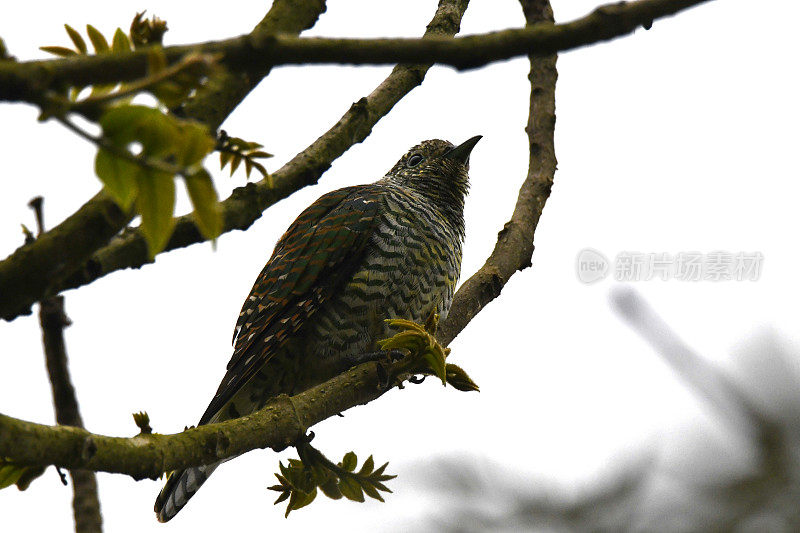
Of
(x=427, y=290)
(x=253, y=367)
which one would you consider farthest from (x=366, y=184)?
(x=253, y=367)

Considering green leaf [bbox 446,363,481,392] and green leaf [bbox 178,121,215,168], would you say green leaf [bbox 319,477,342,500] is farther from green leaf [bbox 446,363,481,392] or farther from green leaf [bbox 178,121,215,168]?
green leaf [bbox 178,121,215,168]

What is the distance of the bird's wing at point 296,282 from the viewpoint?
203 inches

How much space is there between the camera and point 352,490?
4.09 m

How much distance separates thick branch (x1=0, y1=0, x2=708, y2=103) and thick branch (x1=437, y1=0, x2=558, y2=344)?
301cm

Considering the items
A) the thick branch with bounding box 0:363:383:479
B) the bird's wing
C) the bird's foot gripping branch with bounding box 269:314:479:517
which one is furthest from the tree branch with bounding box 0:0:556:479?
the bird's wing

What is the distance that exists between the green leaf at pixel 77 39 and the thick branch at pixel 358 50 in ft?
3.10

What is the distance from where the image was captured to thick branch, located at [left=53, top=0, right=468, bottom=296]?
2848 mm

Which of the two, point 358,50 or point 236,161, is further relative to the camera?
point 236,161

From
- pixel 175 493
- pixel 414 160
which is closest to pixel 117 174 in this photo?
pixel 175 493

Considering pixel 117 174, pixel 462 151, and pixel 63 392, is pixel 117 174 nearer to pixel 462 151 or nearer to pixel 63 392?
pixel 63 392

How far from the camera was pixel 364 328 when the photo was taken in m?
5.35

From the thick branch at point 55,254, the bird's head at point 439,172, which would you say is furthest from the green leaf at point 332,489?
the bird's head at point 439,172

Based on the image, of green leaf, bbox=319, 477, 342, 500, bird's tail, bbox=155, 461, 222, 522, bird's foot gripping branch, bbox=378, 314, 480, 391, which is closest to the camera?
bird's foot gripping branch, bbox=378, 314, 480, 391

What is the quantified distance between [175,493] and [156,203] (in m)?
3.36
